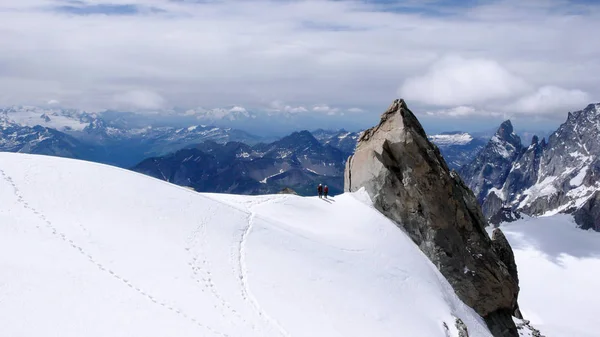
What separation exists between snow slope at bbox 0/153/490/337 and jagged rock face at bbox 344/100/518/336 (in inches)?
134

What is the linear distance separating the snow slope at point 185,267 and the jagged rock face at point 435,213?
3394 mm

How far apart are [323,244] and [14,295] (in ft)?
72.8

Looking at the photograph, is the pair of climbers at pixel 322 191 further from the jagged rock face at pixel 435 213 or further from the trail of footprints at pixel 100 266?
the trail of footprints at pixel 100 266

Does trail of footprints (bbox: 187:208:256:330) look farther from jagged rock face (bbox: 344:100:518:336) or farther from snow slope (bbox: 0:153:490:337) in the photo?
jagged rock face (bbox: 344:100:518:336)

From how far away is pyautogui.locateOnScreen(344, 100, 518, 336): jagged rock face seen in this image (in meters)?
44.5

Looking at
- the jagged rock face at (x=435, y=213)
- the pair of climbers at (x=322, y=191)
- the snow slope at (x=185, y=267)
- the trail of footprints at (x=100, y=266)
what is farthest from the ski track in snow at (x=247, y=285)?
the jagged rock face at (x=435, y=213)

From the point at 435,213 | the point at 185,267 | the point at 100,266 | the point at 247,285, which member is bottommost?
the point at 435,213

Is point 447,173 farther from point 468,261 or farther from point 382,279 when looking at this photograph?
point 382,279

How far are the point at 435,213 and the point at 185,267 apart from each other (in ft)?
94.5

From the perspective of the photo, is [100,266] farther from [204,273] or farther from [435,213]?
[435,213]

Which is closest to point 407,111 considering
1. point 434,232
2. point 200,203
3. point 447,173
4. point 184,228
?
point 447,173

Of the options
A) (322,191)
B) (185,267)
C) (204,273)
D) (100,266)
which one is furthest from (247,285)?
(322,191)

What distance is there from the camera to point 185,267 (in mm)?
26000

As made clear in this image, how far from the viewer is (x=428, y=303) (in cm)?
3484
